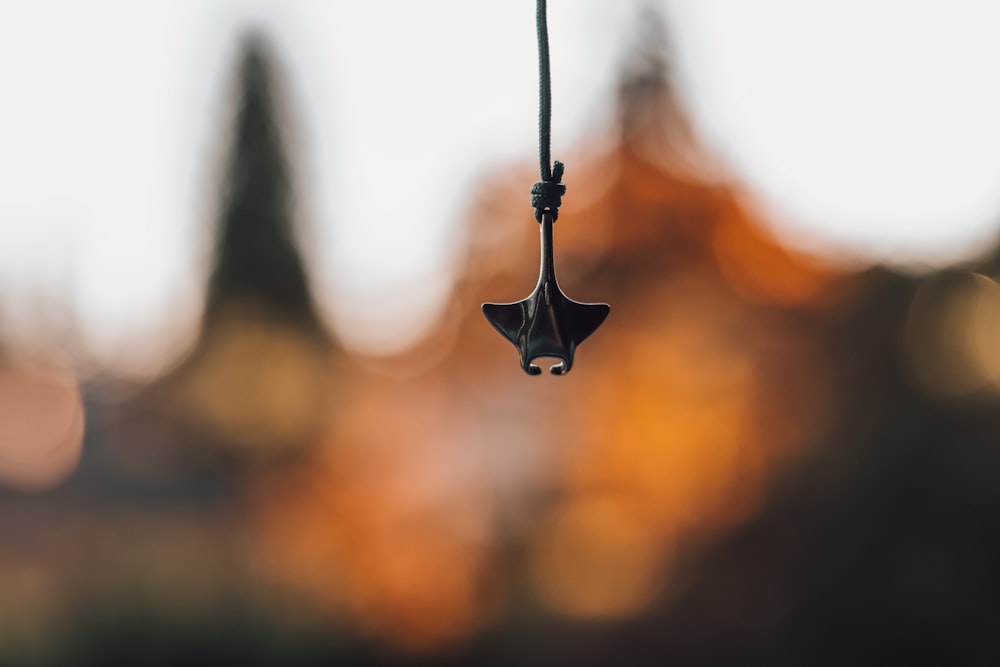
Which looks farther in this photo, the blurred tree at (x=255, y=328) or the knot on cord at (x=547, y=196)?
the blurred tree at (x=255, y=328)

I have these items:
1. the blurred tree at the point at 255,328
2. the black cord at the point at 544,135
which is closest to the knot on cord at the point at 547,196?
the black cord at the point at 544,135

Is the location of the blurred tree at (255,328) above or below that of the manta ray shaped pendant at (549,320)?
above

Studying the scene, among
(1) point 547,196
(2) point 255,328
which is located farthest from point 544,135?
(2) point 255,328

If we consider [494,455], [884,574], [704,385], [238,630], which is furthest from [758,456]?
[238,630]

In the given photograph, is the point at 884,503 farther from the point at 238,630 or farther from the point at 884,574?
the point at 238,630

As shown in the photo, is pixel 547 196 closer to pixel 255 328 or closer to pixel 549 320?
pixel 549 320

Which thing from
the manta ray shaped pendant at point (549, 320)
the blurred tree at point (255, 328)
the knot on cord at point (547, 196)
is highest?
the blurred tree at point (255, 328)

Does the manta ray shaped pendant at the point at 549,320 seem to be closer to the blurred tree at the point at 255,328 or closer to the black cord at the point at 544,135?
the black cord at the point at 544,135
